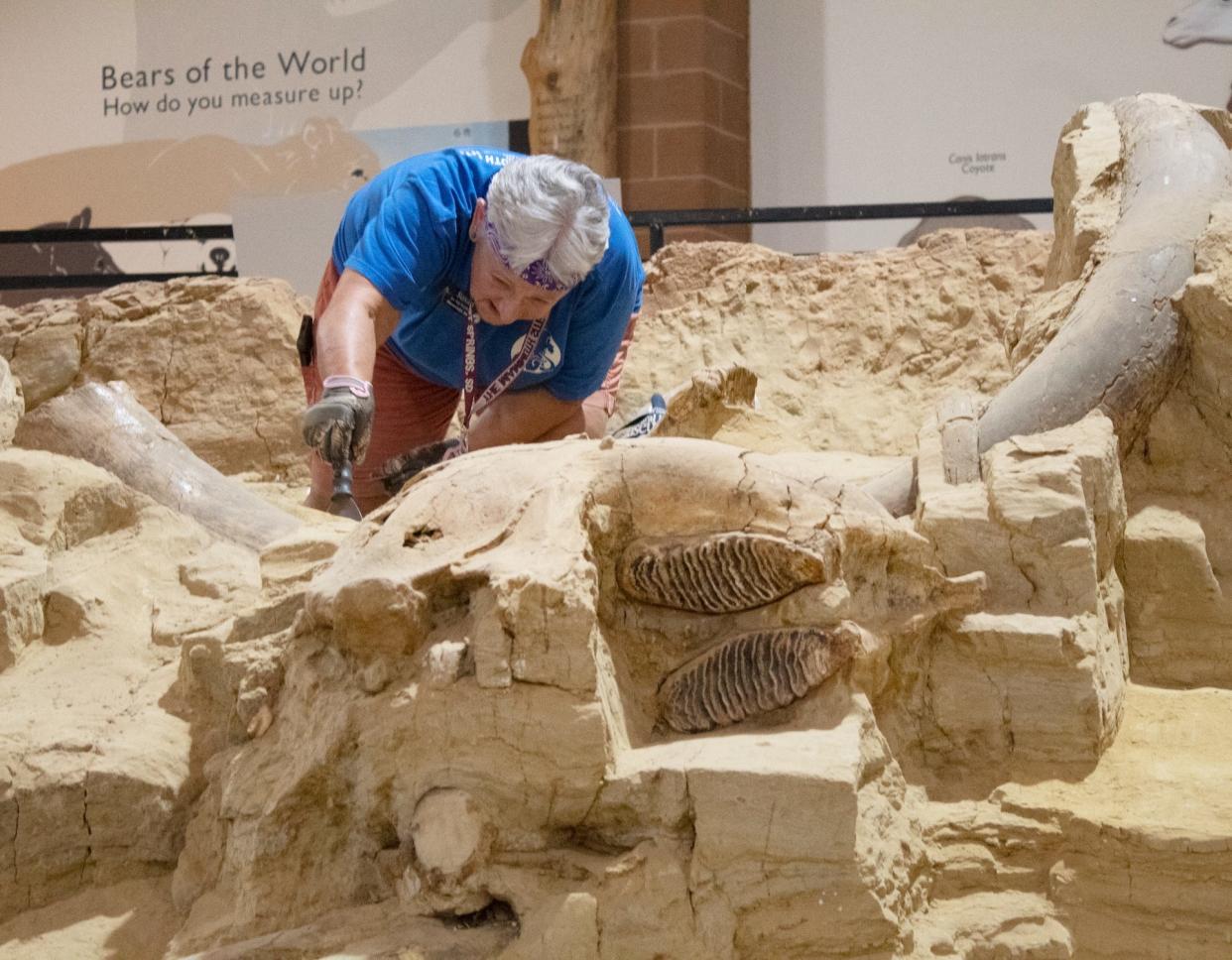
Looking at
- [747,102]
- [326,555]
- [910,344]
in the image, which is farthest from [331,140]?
[326,555]

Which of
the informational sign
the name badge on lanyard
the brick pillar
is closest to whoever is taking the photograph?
the name badge on lanyard

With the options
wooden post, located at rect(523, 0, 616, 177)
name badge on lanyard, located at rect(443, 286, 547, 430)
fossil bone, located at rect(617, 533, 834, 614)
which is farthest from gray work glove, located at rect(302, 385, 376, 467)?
wooden post, located at rect(523, 0, 616, 177)

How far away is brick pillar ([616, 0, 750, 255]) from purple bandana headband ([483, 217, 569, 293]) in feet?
11.2

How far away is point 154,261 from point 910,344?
3.35m

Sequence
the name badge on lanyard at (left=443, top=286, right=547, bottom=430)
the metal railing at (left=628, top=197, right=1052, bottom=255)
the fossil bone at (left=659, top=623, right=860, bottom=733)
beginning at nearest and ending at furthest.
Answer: the fossil bone at (left=659, top=623, right=860, bottom=733) < the name badge on lanyard at (left=443, top=286, right=547, bottom=430) < the metal railing at (left=628, top=197, right=1052, bottom=255)

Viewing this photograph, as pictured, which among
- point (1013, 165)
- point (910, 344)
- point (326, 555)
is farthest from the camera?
point (1013, 165)

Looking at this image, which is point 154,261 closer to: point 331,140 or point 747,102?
point 331,140

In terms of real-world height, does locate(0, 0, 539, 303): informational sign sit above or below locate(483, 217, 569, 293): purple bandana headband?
above

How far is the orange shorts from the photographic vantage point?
3928mm

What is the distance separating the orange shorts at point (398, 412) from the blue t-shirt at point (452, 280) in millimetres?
57

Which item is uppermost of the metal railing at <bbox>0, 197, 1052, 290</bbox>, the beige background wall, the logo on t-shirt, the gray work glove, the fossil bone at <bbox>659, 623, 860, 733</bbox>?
the beige background wall

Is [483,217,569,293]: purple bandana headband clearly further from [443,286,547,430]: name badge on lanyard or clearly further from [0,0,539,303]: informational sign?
[0,0,539,303]: informational sign

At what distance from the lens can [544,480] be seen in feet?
8.18

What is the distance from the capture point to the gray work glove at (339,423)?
2.97m
